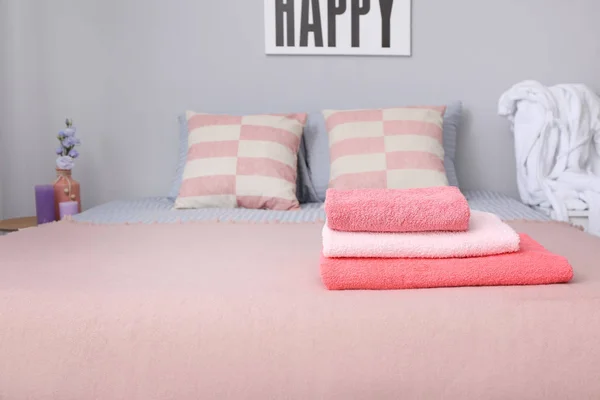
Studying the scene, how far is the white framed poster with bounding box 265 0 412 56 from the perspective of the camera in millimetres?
2586

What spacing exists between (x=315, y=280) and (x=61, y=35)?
2.12 m

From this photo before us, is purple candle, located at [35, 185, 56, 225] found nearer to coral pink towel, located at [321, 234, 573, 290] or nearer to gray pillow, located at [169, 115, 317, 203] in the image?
gray pillow, located at [169, 115, 317, 203]

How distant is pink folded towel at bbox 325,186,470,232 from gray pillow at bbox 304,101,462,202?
1.23 metres

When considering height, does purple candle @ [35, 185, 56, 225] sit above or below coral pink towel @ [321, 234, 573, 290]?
below

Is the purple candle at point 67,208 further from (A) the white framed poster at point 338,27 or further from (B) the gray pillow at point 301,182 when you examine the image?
(A) the white framed poster at point 338,27

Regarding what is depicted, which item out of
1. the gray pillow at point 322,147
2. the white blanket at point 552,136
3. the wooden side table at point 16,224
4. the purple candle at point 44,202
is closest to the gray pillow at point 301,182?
the gray pillow at point 322,147

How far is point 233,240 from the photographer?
151 cm

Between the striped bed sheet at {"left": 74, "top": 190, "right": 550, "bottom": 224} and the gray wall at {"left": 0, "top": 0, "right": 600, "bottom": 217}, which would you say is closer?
the striped bed sheet at {"left": 74, "top": 190, "right": 550, "bottom": 224}

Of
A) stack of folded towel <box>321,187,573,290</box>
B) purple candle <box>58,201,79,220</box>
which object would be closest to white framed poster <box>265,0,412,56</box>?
purple candle <box>58,201,79,220</box>

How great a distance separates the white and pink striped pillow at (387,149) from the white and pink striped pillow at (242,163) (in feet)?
0.61

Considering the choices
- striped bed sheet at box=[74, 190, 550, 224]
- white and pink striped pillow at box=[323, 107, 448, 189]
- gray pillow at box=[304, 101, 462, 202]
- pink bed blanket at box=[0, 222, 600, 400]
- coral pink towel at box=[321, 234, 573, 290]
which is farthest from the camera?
gray pillow at box=[304, 101, 462, 202]

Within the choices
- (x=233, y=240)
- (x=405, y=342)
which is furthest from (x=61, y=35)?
(x=405, y=342)

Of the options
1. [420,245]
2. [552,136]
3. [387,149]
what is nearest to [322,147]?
[387,149]

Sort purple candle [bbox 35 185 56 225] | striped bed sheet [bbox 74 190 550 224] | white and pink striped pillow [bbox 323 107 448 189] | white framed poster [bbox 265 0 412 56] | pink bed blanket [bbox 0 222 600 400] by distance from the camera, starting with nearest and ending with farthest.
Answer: pink bed blanket [bbox 0 222 600 400], striped bed sheet [bbox 74 190 550 224], white and pink striped pillow [bbox 323 107 448 189], purple candle [bbox 35 185 56 225], white framed poster [bbox 265 0 412 56]
